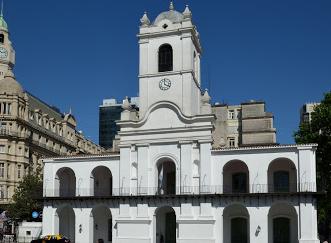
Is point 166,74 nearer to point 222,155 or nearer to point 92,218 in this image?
point 222,155

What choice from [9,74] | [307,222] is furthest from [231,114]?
[9,74]

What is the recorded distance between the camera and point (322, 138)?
178 feet

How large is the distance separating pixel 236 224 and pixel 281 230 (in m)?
4.11

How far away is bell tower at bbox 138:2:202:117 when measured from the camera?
51938 mm

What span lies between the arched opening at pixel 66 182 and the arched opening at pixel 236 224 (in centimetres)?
1656

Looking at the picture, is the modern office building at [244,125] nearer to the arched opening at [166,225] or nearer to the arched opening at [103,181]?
the arched opening at [103,181]

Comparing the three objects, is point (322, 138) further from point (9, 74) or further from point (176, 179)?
point (9, 74)

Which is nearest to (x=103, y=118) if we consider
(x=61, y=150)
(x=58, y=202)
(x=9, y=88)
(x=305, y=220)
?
(x=61, y=150)

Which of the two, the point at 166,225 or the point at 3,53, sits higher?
the point at 3,53

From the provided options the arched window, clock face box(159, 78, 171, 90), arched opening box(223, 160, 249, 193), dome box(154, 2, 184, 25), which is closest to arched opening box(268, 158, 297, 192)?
arched opening box(223, 160, 249, 193)

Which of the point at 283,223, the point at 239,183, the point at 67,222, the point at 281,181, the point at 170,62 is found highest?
the point at 170,62

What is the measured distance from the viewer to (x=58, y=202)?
53.2 m

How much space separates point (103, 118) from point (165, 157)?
13586 centimetres

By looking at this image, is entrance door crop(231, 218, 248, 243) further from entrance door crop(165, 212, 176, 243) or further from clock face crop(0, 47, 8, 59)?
clock face crop(0, 47, 8, 59)
